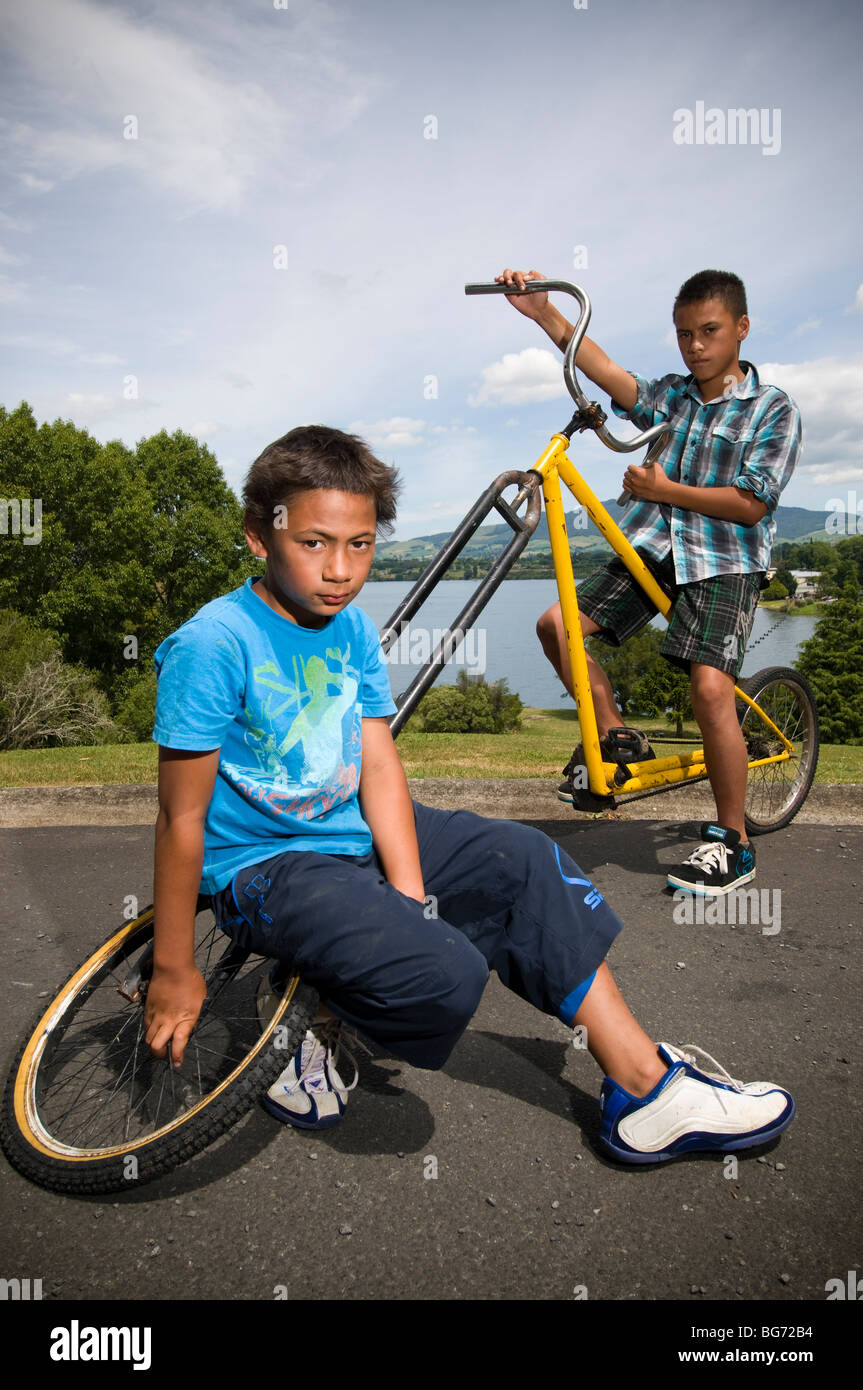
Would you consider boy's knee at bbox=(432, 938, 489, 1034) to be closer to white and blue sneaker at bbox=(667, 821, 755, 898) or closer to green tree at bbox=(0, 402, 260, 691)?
white and blue sneaker at bbox=(667, 821, 755, 898)

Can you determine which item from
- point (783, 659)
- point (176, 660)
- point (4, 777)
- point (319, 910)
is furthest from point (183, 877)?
point (783, 659)

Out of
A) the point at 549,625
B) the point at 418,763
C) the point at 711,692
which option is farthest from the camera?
the point at 418,763

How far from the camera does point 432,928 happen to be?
185cm

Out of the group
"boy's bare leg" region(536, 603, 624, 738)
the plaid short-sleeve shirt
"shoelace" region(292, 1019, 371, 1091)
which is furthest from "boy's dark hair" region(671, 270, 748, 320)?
"shoelace" region(292, 1019, 371, 1091)

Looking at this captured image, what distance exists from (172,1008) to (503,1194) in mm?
833

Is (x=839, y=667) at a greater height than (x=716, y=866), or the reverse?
(x=839, y=667)

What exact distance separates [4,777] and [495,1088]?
15.3ft

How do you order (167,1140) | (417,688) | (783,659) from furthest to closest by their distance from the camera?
(783,659), (417,688), (167,1140)

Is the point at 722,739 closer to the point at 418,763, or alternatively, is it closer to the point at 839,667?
the point at 418,763

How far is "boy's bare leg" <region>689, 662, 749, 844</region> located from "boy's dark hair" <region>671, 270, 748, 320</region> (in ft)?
5.26

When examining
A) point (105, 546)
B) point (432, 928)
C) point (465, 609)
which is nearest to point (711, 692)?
point (465, 609)

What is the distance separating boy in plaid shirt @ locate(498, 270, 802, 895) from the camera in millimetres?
3830
